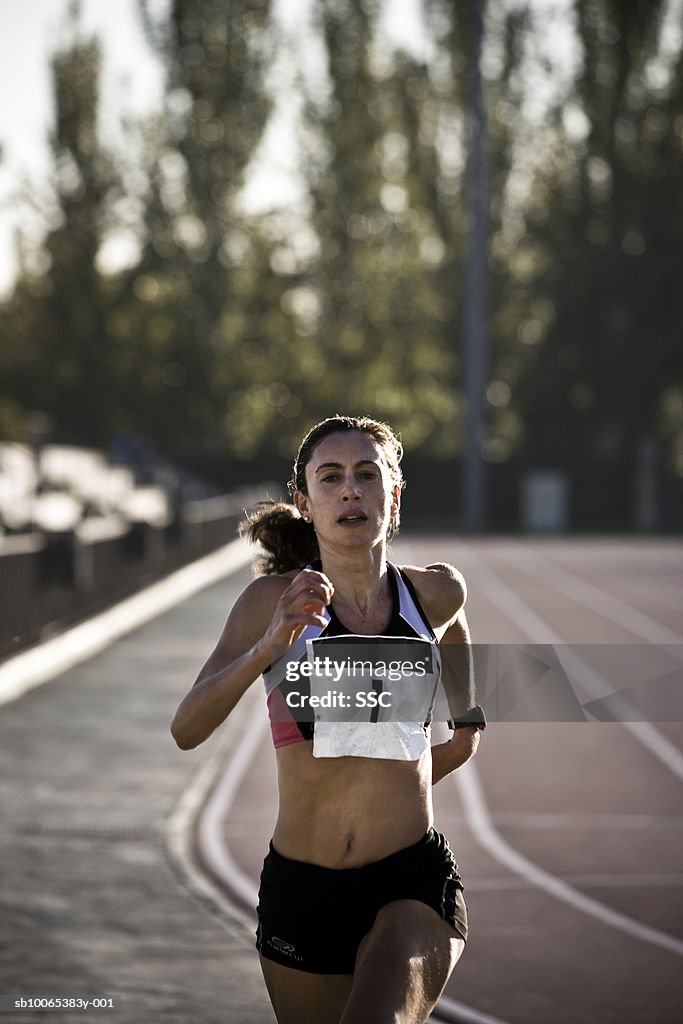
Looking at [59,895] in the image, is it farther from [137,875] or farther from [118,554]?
[118,554]

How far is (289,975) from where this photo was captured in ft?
12.7

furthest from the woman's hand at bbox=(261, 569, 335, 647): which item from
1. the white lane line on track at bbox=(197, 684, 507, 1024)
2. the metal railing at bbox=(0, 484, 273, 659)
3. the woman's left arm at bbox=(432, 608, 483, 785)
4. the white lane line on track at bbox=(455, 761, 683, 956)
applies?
the metal railing at bbox=(0, 484, 273, 659)

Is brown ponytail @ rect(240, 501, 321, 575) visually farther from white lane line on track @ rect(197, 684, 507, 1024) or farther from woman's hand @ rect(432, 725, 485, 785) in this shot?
white lane line on track @ rect(197, 684, 507, 1024)

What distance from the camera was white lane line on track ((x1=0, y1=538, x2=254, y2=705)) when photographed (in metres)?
17.9

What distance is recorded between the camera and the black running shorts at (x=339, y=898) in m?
3.79

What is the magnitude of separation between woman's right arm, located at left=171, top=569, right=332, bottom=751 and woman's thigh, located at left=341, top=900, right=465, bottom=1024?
0.57 m

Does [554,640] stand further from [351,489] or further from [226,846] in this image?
[351,489]

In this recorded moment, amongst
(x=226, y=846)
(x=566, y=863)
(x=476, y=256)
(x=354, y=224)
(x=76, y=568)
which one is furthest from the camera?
(x=354, y=224)

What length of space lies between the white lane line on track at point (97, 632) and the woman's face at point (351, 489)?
18.5 ft

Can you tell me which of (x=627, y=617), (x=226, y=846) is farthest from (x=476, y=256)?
(x=226, y=846)

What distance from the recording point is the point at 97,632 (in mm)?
22750

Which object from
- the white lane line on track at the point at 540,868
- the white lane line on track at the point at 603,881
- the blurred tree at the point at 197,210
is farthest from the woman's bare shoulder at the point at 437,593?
the blurred tree at the point at 197,210

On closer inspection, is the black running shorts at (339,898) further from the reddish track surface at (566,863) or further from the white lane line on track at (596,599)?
the white lane line on track at (596,599)

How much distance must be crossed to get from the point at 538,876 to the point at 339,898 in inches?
257
